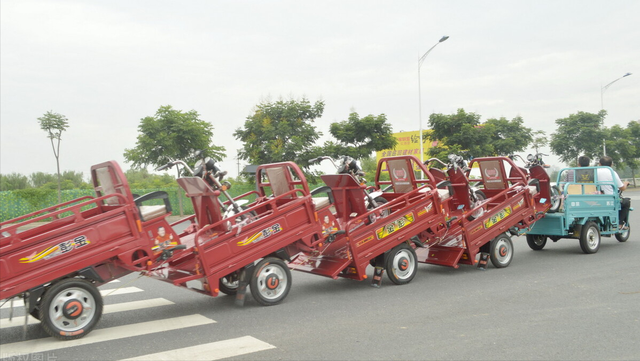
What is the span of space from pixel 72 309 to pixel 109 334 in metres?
0.55

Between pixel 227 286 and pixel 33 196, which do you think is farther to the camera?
pixel 33 196

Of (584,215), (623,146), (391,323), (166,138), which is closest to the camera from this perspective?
(391,323)

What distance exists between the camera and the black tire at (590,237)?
36.8 ft

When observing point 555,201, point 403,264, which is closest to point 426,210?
point 403,264

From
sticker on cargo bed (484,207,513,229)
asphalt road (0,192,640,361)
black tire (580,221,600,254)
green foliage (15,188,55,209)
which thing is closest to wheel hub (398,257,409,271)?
asphalt road (0,192,640,361)

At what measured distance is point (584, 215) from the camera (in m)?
11.3

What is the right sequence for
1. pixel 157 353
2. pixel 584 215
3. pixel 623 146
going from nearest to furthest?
pixel 157 353 → pixel 584 215 → pixel 623 146

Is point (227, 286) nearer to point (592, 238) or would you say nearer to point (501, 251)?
point (501, 251)

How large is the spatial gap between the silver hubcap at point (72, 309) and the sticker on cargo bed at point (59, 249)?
1.47 feet

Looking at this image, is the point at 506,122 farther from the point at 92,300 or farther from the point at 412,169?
the point at 92,300

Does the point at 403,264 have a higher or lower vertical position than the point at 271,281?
lower

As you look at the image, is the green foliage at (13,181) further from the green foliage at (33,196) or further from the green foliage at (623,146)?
the green foliage at (623,146)

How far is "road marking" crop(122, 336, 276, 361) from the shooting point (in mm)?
5320

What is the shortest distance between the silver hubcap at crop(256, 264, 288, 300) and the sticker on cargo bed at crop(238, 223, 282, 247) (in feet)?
1.37
